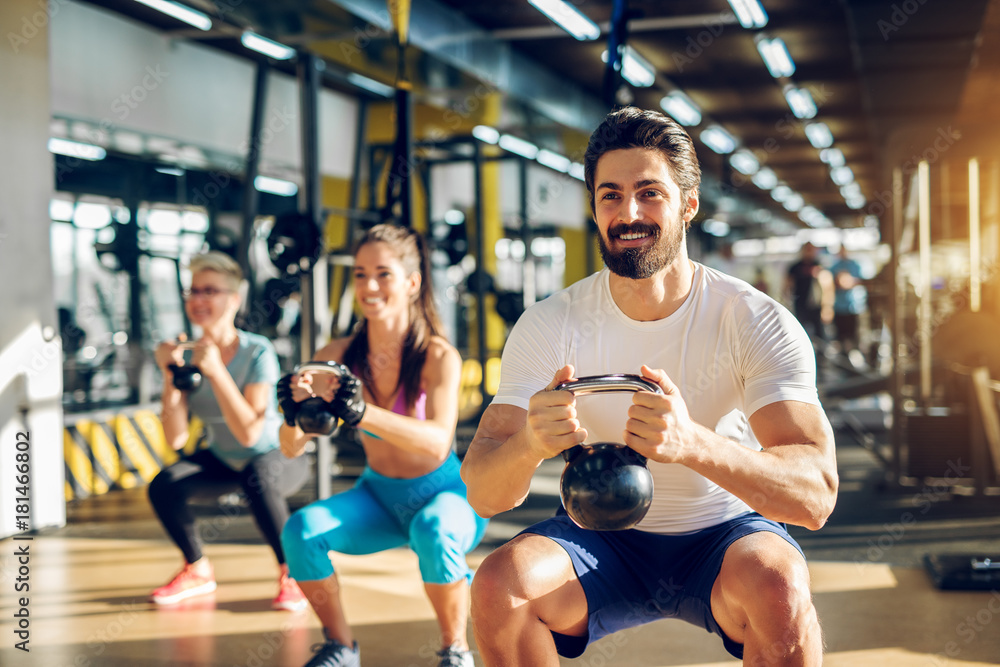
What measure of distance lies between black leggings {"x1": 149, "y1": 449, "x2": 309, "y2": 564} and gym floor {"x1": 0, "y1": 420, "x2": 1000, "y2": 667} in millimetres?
236

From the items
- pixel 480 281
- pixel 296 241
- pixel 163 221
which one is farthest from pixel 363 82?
pixel 163 221

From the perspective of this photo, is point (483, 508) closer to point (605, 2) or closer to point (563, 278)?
point (605, 2)

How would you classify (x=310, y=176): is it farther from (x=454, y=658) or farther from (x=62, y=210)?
(x=62, y=210)

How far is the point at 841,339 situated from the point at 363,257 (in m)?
6.90

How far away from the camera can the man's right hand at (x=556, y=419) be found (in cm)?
119

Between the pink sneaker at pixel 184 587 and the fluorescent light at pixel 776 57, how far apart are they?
5103 mm

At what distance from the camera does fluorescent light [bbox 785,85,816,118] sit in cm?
779

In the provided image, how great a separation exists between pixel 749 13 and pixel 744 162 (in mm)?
6804

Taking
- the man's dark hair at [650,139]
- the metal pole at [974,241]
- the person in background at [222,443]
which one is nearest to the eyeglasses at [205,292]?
the person in background at [222,443]

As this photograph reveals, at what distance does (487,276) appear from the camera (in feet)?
18.1

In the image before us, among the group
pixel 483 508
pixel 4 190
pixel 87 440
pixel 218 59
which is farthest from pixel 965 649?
pixel 218 59

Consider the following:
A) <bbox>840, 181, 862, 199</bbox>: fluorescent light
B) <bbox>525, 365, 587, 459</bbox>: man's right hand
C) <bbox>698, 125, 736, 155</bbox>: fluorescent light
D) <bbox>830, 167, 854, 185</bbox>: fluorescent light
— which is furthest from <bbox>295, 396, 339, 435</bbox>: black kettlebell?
<bbox>840, 181, 862, 199</bbox>: fluorescent light

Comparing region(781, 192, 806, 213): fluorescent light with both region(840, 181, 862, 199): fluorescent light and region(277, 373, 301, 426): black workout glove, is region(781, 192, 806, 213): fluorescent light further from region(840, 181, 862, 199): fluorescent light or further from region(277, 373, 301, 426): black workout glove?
region(277, 373, 301, 426): black workout glove

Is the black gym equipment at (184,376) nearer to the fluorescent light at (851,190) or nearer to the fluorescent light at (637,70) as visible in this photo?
the fluorescent light at (637,70)
